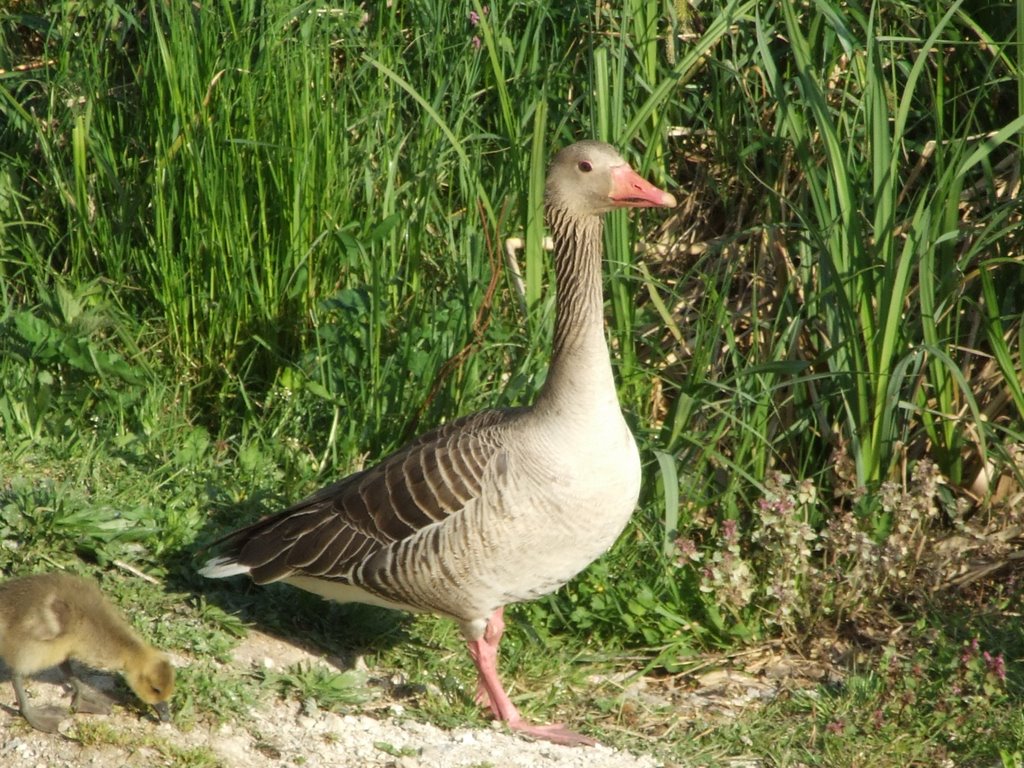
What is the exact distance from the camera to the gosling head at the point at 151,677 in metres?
3.72

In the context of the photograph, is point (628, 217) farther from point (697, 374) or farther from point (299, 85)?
point (299, 85)

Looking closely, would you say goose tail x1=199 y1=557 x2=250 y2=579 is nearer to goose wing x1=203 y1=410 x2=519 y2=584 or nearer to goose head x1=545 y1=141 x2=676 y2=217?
goose wing x1=203 y1=410 x2=519 y2=584

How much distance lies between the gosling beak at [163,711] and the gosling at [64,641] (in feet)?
→ 0.19

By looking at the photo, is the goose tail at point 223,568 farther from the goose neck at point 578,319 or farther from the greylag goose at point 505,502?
the goose neck at point 578,319

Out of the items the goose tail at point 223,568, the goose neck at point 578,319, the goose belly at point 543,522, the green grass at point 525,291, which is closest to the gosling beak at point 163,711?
the green grass at point 525,291

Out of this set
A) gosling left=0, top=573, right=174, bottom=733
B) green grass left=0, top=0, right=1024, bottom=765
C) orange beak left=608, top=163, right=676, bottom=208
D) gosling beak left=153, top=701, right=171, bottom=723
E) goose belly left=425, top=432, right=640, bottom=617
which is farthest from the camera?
green grass left=0, top=0, right=1024, bottom=765

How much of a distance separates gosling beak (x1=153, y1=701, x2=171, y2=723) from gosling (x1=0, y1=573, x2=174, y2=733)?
0.06 m

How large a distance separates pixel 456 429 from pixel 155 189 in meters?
2.01

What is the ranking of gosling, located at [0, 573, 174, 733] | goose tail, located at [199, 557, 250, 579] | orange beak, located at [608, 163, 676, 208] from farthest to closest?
goose tail, located at [199, 557, 250, 579] < orange beak, located at [608, 163, 676, 208] < gosling, located at [0, 573, 174, 733]

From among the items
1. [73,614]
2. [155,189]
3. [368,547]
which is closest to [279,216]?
[155,189]

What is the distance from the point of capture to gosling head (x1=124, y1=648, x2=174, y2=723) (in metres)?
3.72

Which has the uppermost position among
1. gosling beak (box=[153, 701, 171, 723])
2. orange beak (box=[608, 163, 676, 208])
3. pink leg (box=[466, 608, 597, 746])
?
orange beak (box=[608, 163, 676, 208])

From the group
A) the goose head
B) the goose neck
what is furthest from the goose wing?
the goose head

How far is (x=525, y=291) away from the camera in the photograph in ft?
17.7
